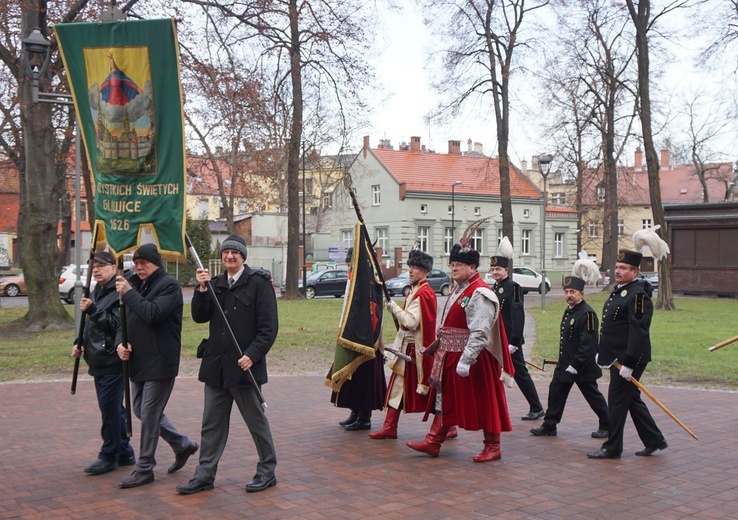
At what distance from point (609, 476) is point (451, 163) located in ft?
186

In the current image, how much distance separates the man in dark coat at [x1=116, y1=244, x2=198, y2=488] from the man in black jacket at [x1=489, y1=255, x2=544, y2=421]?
12.9 ft

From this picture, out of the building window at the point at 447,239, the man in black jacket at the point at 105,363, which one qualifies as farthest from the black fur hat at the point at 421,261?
the building window at the point at 447,239

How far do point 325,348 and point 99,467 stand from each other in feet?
30.7

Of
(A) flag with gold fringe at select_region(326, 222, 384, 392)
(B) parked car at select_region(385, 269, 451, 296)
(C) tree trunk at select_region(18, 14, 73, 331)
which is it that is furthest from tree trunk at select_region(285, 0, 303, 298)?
(A) flag with gold fringe at select_region(326, 222, 384, 392)

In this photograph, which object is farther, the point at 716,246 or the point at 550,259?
the point at 550,259

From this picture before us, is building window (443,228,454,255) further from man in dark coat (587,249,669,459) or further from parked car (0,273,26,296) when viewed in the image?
man in dark coat (587,249,669,459)

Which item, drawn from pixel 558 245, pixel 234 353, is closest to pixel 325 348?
pixel 234 353

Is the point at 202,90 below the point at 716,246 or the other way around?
the other way around

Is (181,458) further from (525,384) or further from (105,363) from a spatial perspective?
(525,384)

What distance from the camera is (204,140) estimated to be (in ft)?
103

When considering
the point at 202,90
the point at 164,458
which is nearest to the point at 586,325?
the point at 164,458

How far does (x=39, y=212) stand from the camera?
1777 cm

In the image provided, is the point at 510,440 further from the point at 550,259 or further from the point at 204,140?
the point at 550,259

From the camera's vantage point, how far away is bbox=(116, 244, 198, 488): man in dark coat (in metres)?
6.16
